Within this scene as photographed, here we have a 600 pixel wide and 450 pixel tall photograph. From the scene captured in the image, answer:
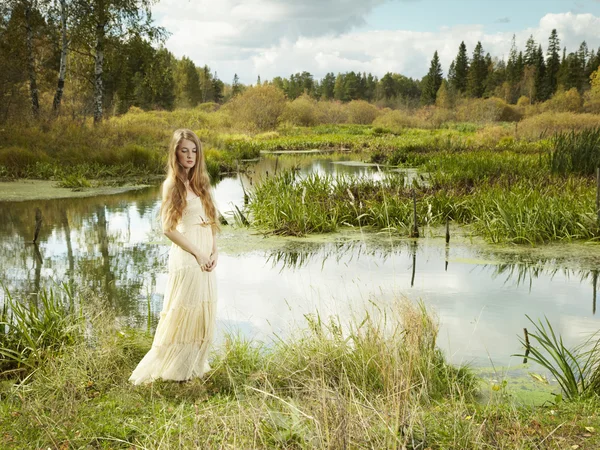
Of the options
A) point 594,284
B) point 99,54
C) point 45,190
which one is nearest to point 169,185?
point 594,284

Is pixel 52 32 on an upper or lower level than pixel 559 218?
upper

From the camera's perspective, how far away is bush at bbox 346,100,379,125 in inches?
1901

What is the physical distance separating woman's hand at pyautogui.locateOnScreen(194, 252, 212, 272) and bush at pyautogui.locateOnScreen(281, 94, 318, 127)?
127 feet

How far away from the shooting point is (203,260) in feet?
11.9

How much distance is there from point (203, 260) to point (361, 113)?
45.9 m

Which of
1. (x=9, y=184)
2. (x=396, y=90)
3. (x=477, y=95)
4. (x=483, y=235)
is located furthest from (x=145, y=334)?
(x=396, y=90)

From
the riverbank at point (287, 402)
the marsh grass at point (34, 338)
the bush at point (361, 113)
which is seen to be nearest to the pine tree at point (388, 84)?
the bush at point (361, 113)

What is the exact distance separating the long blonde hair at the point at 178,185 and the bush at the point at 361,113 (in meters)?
45.4

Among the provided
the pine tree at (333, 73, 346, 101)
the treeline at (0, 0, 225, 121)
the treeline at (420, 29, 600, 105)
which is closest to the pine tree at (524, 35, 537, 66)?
the treeline at (420, 29, 600, 105)

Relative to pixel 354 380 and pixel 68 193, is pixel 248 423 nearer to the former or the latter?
pixel 354 380

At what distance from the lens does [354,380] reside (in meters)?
3.58

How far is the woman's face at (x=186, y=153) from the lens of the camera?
11.8 feet

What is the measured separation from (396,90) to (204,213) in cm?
9439

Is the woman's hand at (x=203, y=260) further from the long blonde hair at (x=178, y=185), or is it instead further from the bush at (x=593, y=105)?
the bush at (x=593, y=105)
